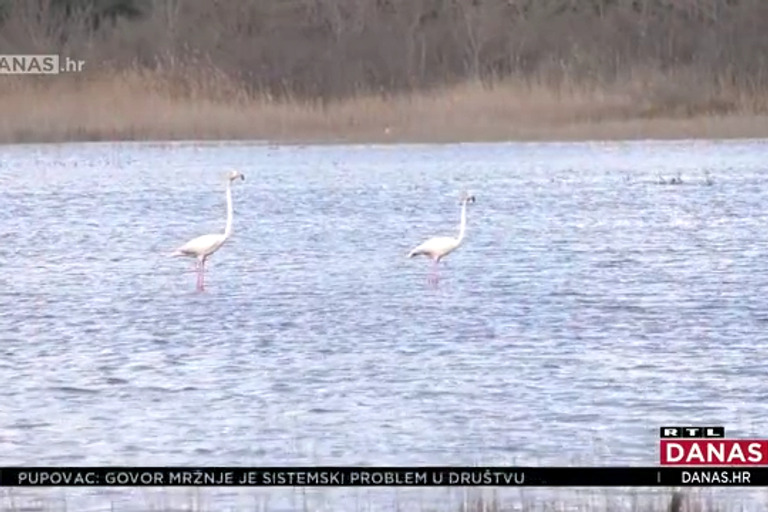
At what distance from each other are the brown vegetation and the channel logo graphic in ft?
56.5

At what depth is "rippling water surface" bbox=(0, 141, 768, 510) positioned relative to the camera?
8.41 meters

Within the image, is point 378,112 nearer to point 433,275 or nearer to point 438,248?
point 433,275

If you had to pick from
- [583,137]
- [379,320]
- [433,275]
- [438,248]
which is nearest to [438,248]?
[438,248]

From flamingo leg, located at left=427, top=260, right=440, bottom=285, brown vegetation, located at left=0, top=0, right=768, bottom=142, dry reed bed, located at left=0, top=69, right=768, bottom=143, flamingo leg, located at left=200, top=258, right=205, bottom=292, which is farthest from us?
brown vegetation, located at left=0, top=0, right=768, bottom=142

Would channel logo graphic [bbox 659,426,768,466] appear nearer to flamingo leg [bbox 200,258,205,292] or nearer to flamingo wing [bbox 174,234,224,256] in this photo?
flamingo leg [bbox 200,258,205,292]

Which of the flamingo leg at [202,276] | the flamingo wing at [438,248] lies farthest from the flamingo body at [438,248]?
the flamingo leg at [202,276]

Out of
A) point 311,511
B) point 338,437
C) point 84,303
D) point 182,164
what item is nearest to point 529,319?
point 84,303

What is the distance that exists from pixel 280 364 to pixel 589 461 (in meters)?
2.91

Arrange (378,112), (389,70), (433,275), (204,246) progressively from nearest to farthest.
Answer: (204,246) < (433,275) < (378,112) < (389,70)

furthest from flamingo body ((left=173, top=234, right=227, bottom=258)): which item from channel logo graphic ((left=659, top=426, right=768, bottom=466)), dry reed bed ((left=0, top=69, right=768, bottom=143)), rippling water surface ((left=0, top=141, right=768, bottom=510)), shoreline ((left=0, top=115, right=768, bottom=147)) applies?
shoreline ((left=0, top=115, right=768, bottom=147))

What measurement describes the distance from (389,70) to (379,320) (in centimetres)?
1734

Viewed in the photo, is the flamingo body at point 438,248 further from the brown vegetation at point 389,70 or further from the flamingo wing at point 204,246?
the brown vegetation at point 389,70

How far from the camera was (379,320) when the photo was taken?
11977mm

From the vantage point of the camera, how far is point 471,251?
52.0ft
